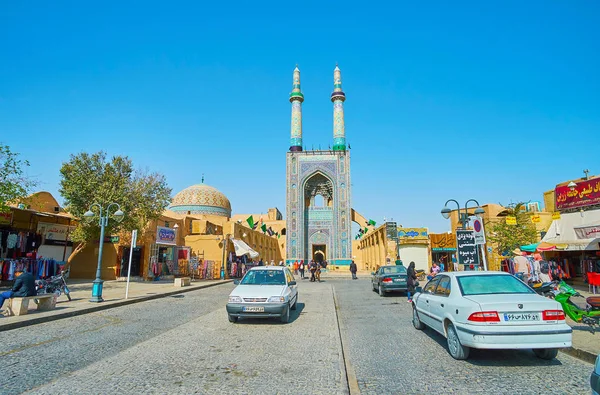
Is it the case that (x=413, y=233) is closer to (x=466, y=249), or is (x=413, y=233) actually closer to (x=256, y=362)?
(x=466, y=249)

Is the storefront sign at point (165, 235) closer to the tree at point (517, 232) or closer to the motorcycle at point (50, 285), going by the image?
the motorcycle at point (50, 285)

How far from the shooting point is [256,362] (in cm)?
529

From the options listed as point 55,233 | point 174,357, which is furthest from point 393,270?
point 55,233

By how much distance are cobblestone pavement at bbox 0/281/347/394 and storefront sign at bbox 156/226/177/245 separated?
14163 millimetres

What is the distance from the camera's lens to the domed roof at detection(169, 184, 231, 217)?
45781 mm

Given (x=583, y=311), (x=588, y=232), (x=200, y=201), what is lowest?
(x=583, y=311)

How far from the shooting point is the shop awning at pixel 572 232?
14624mm

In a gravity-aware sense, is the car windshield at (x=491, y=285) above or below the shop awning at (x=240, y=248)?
below

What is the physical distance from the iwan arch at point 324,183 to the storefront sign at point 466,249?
108 feet

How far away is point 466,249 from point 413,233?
77.4 ft

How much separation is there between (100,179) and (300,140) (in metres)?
30.5

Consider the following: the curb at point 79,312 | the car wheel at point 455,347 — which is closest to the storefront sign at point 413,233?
the curb at point 79,312

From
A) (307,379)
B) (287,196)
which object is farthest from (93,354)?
(287,196)

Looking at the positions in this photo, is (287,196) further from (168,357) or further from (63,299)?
(168,357)
